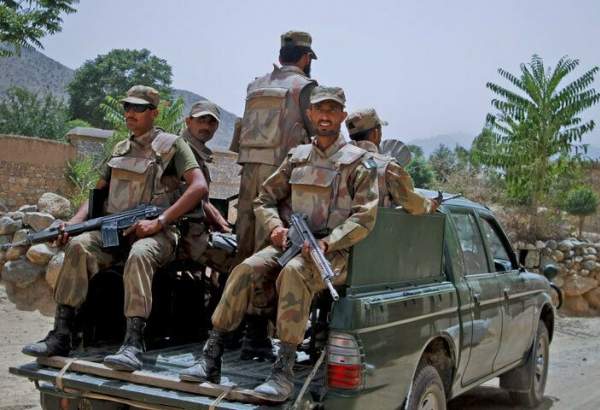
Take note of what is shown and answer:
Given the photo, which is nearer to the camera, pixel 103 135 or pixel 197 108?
pixel 197 108

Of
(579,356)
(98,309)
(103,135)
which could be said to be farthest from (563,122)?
(98,309)

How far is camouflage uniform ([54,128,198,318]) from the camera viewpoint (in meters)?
4.02

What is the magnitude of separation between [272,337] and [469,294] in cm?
133

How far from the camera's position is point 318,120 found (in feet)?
13.7

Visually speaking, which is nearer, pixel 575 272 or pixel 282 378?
pixel 282 378

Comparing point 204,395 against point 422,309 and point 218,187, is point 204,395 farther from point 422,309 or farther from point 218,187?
point 218,187

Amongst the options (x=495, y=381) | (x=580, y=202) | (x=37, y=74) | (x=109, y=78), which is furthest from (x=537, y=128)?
(x=37, y=74)

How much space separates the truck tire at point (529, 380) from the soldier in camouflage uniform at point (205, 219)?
273 cm

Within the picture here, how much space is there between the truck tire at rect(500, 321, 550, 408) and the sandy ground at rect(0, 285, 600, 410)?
0.56ft

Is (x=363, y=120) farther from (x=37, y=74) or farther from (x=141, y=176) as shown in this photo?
(x=37, y=74)

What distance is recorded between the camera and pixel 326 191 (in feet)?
13.2

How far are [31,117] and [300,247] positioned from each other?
28641mm

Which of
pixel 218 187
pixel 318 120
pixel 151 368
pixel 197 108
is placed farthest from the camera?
pixel 218 187

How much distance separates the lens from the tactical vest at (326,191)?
4023 mm
